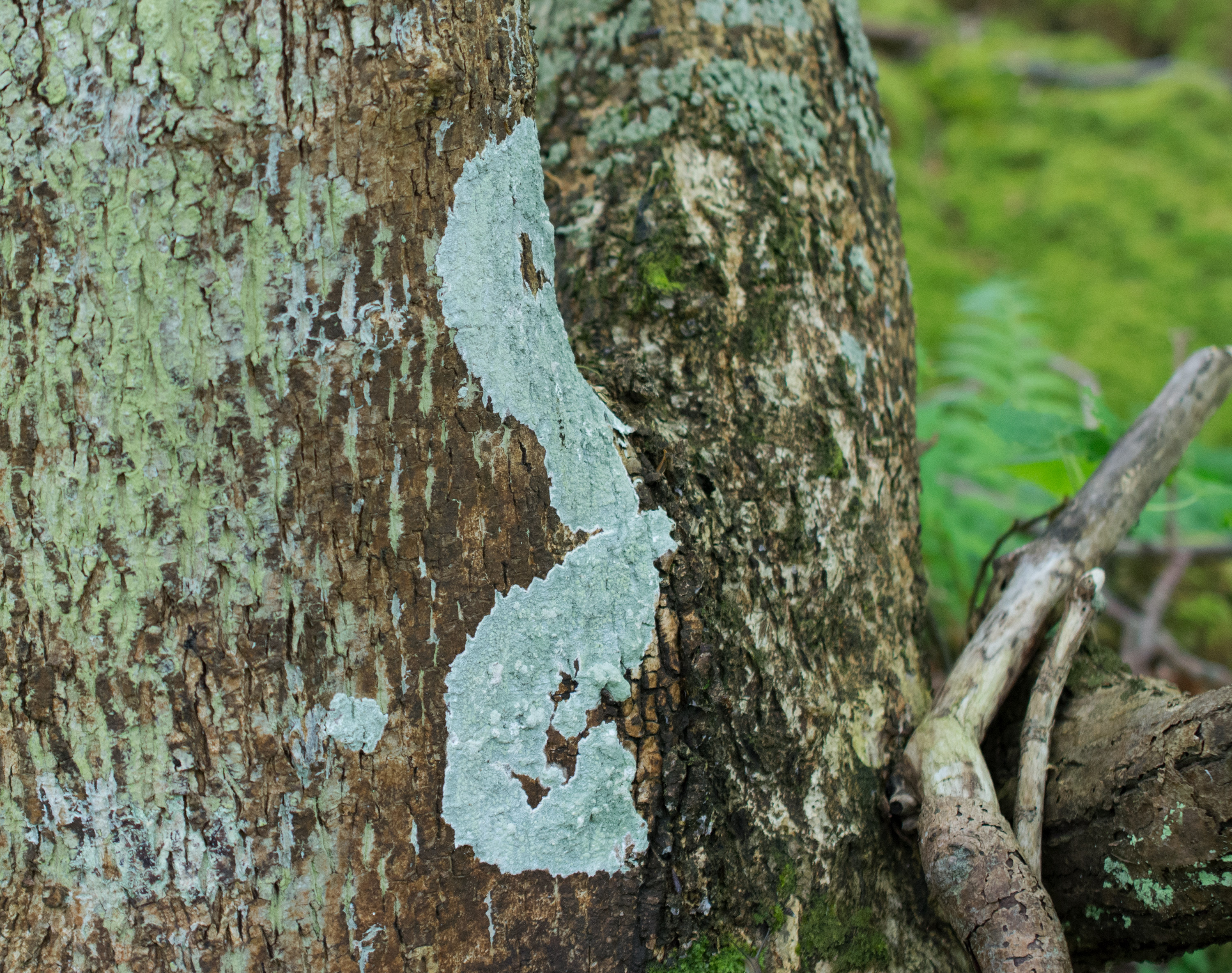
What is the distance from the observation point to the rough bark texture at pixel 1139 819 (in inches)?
37.7

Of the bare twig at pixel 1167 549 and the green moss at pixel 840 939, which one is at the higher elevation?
the bare twig at pixel 1167 549

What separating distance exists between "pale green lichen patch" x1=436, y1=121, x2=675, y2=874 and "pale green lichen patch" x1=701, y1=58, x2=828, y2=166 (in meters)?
0.47

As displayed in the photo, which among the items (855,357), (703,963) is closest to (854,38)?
(855,357)

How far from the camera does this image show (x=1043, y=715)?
1134 mm

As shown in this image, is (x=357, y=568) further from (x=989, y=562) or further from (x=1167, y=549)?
(x=1167, y=549)

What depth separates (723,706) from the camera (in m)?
1.02

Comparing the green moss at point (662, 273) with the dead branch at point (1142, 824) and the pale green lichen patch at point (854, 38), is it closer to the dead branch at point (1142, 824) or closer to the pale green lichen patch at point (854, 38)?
the pale green lichen patch at point (854, 38)

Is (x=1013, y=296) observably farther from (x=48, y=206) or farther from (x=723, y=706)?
(x=48, y=206)

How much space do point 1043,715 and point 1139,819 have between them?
0.17 meters

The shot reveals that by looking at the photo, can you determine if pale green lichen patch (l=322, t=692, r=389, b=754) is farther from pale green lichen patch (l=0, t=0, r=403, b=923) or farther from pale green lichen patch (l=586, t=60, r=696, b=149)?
pale green lichen patch (l=586, t=60, r=696, b=149)

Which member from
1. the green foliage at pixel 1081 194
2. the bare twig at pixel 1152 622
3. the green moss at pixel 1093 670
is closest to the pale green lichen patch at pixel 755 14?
the green moss at pixel 1093 670

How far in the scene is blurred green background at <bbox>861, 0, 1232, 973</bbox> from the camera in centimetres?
233

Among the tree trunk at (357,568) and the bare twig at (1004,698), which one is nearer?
the tree trunk at (357,568)

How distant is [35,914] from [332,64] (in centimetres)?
93
